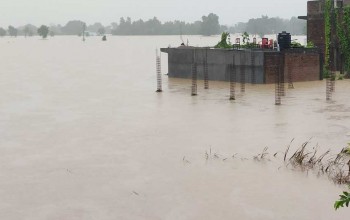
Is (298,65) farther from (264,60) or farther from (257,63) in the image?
(257,63)

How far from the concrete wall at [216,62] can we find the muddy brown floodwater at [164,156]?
612cm

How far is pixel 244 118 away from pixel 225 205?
14563mm

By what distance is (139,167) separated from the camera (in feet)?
62.3

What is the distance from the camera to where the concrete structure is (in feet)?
148

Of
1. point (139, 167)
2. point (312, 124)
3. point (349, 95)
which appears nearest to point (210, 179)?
point (139, 167)

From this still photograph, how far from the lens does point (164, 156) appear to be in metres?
20.6

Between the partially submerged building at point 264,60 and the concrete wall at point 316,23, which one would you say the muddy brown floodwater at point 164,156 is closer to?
the partially submerged building at point 264,60

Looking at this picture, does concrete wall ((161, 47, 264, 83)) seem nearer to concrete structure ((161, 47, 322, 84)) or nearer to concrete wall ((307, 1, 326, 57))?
concrete structure ((161, 47, 322, 84))

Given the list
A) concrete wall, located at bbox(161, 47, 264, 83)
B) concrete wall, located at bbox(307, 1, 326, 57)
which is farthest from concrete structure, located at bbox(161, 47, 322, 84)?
concrete wall, located at bbox(307, 1, 326, 57)

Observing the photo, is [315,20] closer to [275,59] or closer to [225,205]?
[275,59]

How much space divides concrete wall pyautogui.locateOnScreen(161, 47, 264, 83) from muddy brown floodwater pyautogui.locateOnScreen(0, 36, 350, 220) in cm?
612

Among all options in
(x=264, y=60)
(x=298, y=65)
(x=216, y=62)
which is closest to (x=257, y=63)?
(x=264, y=60)

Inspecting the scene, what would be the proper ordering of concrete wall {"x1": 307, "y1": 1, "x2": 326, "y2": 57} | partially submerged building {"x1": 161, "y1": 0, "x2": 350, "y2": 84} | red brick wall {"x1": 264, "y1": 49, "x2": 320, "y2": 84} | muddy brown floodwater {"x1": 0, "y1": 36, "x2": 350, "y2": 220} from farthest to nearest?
concrete wall {"x1": 307, "y1": 1, "x2": 326, "y2": 57}
partially submerged building {"x1": 161, "y1": 0, "x2": 350, "y2": 84}
red brick wall {"x1": 264, "y1": 49, "x2": 320, "y2": 84}
muddy brown floodwater {"x1": 0, "y1": 36, "x2": 350, "y2": 220}

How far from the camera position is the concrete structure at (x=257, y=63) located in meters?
45.2
